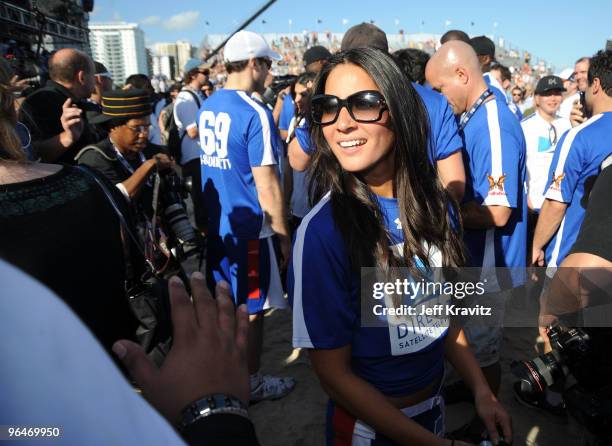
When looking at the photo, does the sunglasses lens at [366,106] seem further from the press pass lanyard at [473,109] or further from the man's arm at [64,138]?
the man's arm at [64,138]

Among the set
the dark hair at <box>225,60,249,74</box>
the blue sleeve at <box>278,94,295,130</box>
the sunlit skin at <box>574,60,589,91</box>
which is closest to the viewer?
the dark hair at <box>225,60,249,74</box>

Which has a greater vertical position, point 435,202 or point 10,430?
point 10,430

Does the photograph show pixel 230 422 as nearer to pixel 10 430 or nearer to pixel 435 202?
pixel 10 430

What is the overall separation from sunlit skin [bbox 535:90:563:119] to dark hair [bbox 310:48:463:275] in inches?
151

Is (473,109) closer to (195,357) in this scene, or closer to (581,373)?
(581,373)

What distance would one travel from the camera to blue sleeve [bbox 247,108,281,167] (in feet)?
9.43

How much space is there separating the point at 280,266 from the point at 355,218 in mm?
2092

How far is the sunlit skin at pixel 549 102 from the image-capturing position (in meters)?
4.62

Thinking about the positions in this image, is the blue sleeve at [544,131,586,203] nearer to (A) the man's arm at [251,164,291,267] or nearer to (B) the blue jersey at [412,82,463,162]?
(B) the blue jersey at [412,82,463,162]

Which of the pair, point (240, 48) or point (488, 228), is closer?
point (488, 228)

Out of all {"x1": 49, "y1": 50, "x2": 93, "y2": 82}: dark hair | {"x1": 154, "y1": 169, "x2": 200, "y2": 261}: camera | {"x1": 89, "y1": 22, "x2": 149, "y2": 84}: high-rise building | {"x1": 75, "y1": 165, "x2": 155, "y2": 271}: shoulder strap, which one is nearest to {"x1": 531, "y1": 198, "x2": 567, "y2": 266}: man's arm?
{"x1": 154, "y1": 169, "x2": 200, "y2": 261}: camera

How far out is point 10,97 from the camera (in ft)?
4.63

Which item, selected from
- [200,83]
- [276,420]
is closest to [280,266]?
[276,420]

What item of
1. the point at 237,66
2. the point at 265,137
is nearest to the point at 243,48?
the point at 237,66
